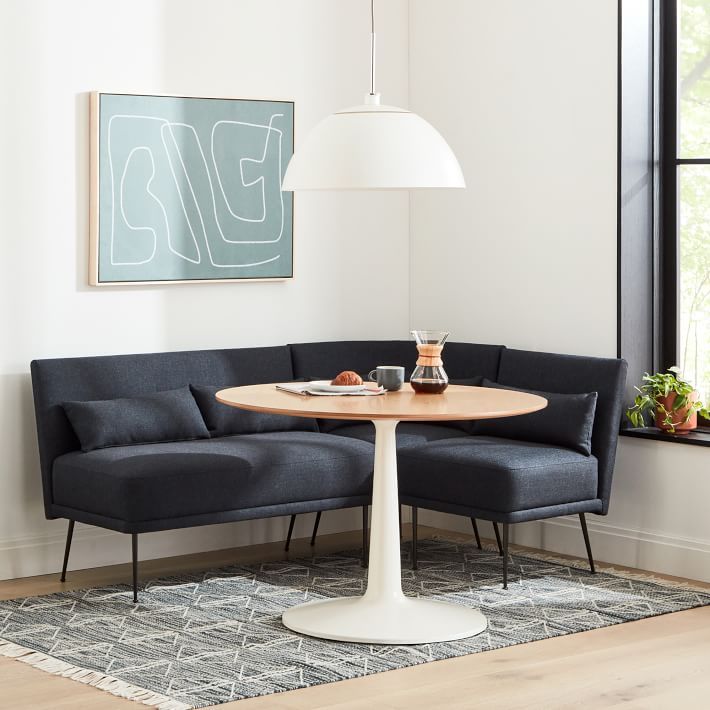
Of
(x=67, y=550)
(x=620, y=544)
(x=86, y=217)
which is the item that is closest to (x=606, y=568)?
(x=620, y=544)

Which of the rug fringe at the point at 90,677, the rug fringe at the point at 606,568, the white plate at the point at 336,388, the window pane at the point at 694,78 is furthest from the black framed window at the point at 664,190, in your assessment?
the rug fringe at the point at 90,677

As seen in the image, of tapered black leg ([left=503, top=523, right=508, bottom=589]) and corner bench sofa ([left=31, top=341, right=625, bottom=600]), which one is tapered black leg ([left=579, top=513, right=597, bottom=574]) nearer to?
corner bench sofa ([left=31, top=341, right=625, bottom=600])

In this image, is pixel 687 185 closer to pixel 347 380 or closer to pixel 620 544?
pixel 620 544

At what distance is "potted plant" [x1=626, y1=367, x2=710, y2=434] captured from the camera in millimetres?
5164

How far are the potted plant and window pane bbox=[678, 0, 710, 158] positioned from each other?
2.92ft

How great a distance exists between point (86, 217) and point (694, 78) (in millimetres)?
2427

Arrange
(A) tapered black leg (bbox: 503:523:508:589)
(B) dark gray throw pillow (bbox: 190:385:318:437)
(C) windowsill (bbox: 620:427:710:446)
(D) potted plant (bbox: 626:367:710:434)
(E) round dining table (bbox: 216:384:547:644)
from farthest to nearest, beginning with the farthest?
1. (B) dark gray throw pillow (bbox: 190:385:318:437)
2. (D) potted plant (bbox: 626:367:710:434)
3. (C) windowsill (bbox: 620:427:710:446)
4. (A) tapered black leg (bbox: 503:523:508:589)
5. (E) round dining table (bbox: 216:384:547:644)

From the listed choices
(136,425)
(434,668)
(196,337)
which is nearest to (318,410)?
(434,668)

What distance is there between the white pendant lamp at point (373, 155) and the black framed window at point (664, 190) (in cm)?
156

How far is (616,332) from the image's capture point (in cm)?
533

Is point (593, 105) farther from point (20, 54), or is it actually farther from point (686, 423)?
point (20, 54)

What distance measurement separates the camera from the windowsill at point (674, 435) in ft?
16.5

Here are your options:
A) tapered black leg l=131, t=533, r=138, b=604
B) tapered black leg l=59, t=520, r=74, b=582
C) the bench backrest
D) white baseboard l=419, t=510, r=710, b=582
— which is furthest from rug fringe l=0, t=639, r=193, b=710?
white baseboard l=419, t=510, r=710, b=582

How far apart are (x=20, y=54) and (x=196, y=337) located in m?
1.33
